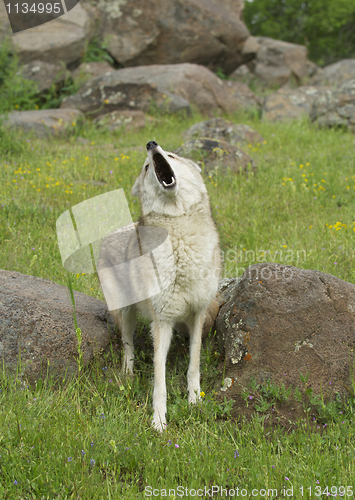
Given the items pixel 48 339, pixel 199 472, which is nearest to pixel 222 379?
pixel 199 472

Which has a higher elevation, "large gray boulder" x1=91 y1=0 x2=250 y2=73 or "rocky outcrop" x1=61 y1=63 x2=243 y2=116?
"large gray boulder" x1=91 y1=0 x2=250 y2=73

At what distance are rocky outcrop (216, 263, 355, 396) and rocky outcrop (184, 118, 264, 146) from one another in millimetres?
5816

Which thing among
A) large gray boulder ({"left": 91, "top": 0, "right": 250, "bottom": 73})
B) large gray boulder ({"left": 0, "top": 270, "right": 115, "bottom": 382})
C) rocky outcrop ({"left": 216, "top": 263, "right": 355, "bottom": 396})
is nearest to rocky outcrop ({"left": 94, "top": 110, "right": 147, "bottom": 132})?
large gray boulder ({"left": 91, "top": 0, "right": 250, "bottom": 73})

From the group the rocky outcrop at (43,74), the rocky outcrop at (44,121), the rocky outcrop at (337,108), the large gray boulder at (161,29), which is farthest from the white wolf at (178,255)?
the large gray boulder at (161,29)

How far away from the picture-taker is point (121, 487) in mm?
2602

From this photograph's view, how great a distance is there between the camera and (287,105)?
13422 mm

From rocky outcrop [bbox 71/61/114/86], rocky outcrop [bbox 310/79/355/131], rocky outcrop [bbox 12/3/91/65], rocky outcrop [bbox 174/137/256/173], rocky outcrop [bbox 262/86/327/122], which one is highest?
Result: rocky outcrop [bbox 12/3/91/65]

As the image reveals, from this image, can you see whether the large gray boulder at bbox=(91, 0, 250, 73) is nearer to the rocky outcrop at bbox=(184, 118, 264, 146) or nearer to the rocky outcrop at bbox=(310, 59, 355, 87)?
the rocky outcrop at bbox=(310, 59, 355, 87)

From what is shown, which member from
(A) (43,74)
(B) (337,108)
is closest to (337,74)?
(B) (337,108)

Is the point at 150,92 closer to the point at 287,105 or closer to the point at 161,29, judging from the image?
the point at 287,105

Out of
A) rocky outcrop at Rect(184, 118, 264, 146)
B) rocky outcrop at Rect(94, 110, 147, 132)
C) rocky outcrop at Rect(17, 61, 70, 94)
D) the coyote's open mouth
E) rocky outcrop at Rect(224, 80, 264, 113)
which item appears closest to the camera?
the coyote's open mouth

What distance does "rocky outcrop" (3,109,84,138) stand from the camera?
954cm

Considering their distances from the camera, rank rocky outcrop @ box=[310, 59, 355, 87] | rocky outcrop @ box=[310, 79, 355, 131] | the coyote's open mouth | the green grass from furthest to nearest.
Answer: rocky outcrop @ box=[310, 59, 355, 87]
rocky outcrop @ box=[310, 79, 355, 131]
the coyote's open mouth
the green grass

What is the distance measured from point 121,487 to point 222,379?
1248 millimetres
